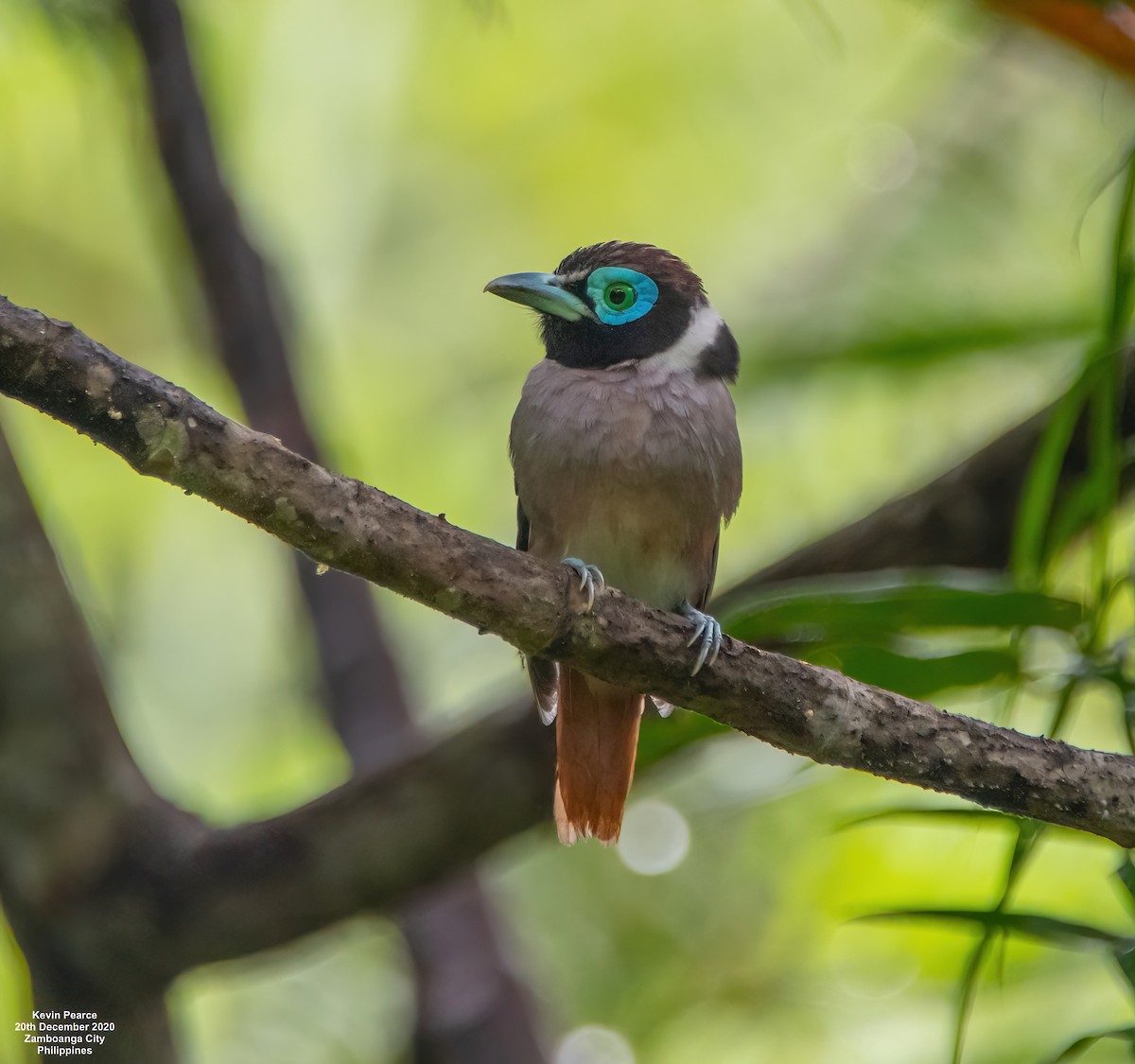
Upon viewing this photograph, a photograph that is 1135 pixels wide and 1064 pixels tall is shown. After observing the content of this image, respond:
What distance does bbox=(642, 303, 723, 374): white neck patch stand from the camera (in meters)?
3.61

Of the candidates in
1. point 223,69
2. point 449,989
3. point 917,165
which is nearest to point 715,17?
point 917,165

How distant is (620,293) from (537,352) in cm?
Result: 302

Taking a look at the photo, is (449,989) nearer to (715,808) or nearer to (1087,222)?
(715,808)

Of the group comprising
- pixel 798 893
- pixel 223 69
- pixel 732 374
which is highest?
pixel 223 69

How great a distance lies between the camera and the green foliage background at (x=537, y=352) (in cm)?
451

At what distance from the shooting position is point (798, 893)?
5055 millimetres

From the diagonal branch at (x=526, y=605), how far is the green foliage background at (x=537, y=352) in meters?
1.06

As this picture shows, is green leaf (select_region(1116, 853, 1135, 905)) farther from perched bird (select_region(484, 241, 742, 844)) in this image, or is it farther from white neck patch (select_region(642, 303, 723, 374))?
white neck patch (select_region(642, 303, 723, 374))

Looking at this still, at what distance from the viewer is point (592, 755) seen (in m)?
3.55

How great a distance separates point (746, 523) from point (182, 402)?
4.02m

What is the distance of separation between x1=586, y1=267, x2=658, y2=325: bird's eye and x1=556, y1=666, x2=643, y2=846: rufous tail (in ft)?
3.18

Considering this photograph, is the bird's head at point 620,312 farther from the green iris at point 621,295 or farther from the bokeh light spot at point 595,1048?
the bokeh light spot at point 595,1048

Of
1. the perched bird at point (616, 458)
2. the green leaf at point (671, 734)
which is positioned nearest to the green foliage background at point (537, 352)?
the perched bird at point (616, 458)

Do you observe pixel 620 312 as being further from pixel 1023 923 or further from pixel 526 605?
pixel 1023 923
